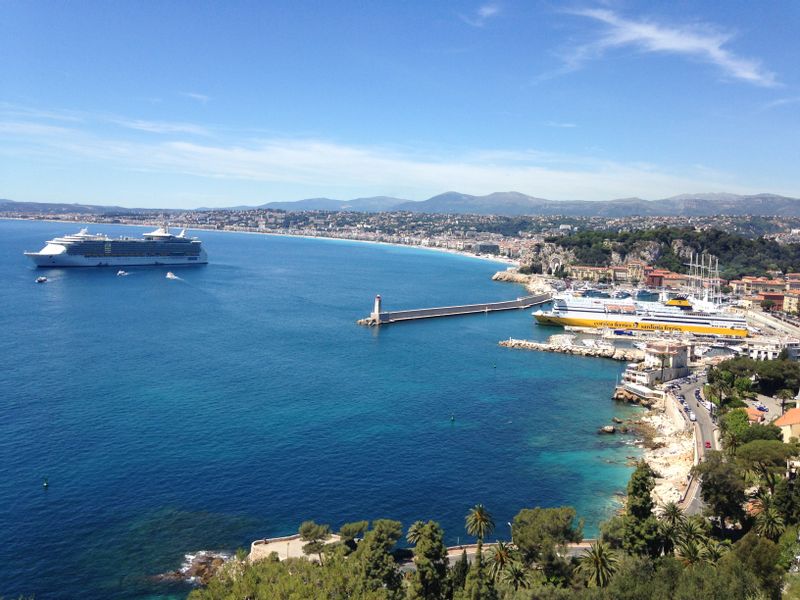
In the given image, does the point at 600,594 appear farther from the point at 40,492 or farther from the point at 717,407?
the point at 717,407

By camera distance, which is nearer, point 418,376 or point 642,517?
point 642,517

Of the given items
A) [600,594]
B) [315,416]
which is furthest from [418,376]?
[600,594]

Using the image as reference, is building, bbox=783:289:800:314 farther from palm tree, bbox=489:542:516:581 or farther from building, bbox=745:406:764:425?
palm tree, bbox=489:542:516:581

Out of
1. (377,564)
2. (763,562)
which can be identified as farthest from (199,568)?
(763,562)

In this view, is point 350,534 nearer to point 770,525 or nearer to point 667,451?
point 770,525

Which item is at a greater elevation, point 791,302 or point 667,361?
point 791,302

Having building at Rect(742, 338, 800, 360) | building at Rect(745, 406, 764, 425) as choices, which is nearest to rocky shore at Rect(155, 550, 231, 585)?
building at Rect(745, 406, 764, 425)
